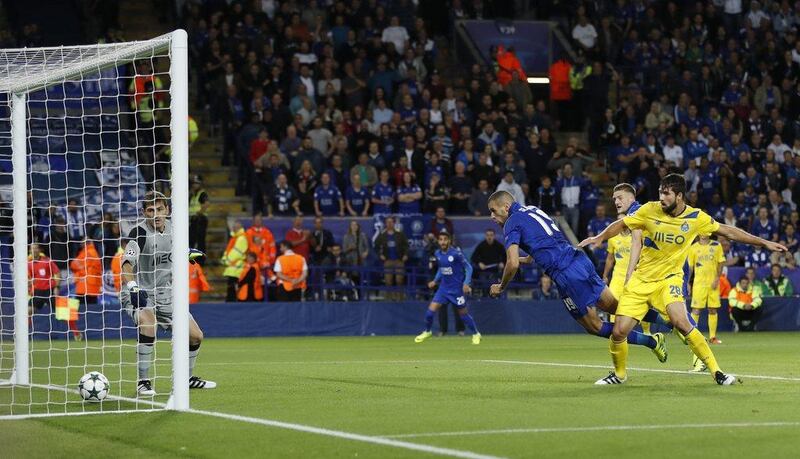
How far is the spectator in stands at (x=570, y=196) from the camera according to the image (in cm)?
3089

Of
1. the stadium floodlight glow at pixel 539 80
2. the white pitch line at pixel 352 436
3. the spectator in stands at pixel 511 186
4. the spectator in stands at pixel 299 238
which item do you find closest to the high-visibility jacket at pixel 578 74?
the stadium floodlight glow at pixel 539 80

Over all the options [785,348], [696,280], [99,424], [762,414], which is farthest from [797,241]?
[99,424]

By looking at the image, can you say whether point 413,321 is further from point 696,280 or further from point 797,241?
point 797,241

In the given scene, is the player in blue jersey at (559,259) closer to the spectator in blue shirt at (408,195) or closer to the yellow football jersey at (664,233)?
the yellow football jersey at (664,233)

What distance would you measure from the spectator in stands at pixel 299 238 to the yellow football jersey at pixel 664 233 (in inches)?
602

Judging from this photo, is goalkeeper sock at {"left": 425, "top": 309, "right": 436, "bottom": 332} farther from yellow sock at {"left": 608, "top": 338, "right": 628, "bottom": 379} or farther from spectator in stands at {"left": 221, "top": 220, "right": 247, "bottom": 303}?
yellow sock at {"left": 608, "top": 338, "right": 628, "bottom": 379}

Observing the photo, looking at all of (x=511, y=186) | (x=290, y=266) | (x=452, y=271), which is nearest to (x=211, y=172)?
(x=290, y=266)

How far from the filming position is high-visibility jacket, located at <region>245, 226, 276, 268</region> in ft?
91.5

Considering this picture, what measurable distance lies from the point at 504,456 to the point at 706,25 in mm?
→ 32111

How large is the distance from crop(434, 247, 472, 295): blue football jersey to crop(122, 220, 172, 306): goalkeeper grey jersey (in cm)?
1245

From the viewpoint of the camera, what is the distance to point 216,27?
31891 mm

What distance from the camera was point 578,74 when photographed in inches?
1368

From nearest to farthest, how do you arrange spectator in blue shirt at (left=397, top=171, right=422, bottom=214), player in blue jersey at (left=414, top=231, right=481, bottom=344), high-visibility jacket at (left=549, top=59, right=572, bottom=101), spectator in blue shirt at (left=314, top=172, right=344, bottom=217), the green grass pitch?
the green grass pitch < player in blue jersey at (left=414, top=231, right=481, bottom=344) < spectator in blue shirt at (left=314, top=172, right=344, bottom=217) < spectator in blue shirt at (left=397, top=171, right=422, bottom=214) < high-visibility jacket at (left=549, top=59, right=572, bottom=101)

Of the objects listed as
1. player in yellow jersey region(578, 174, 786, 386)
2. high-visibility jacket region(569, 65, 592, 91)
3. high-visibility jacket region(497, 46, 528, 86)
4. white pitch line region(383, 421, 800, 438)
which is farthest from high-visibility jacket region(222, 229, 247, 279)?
white pitch line region(383, 421, 800, 438)
